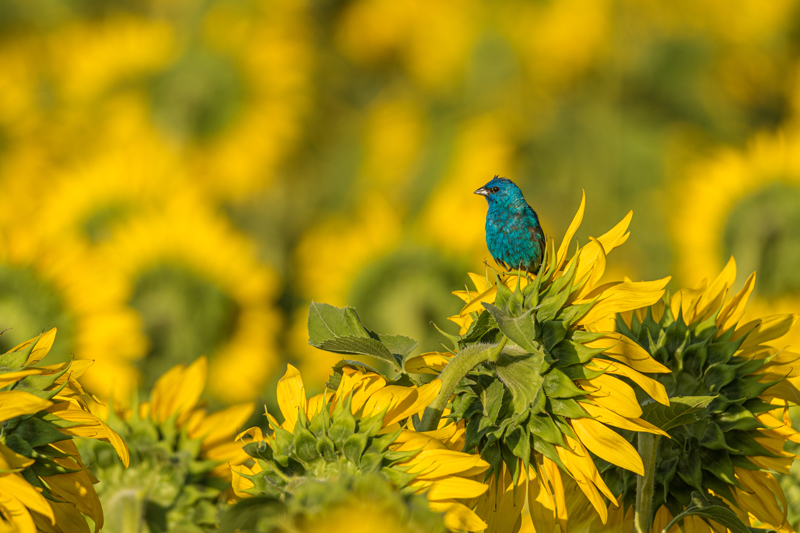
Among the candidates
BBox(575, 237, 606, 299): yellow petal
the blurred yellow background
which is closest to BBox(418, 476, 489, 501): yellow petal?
BBox(575, 237, 606, 299): yellow petal

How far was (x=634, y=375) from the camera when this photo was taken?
1.11 m

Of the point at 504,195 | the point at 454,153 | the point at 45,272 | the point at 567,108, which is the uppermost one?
the point at 567,108

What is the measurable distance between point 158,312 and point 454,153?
1982 millimetres

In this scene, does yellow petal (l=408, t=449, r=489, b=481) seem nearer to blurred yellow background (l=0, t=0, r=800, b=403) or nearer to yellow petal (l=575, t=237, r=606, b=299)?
yellow petal (l=575, t=237, r=606, b=299)

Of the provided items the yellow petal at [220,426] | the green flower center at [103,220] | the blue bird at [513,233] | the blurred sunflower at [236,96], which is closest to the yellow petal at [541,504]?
the blue bird at [513,233]

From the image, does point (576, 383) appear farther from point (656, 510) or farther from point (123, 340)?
point (123, 340)

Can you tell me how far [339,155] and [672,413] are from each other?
14.3ft

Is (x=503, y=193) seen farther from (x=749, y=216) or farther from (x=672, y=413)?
(x=749, y=216)

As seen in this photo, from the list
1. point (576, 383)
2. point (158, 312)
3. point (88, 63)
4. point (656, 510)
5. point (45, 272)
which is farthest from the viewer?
point (88, 63)

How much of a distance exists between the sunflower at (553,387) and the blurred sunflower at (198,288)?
238cm

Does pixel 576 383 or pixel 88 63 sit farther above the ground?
pixel 88 63

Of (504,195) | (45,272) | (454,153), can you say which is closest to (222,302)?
(45,272)

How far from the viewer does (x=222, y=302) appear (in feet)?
12.0

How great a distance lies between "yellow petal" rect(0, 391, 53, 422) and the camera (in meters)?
0.95
